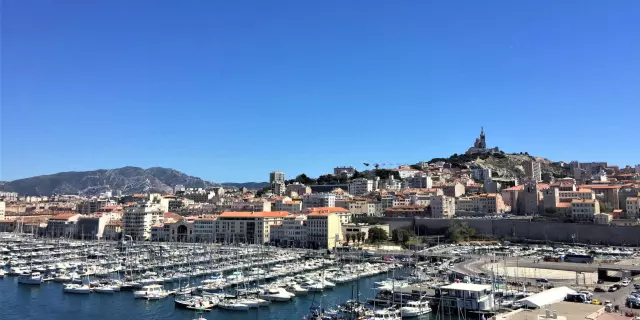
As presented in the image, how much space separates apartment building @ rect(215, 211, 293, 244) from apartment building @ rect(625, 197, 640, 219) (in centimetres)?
3402

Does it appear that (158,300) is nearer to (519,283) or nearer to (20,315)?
(20,315)

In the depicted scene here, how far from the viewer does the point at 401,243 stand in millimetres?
48969

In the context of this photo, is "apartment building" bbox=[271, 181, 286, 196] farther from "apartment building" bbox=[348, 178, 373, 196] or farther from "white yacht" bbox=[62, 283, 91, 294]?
"white yacht" bbox=[62, 283, 91, 294]

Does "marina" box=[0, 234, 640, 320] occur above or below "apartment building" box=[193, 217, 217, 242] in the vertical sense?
below

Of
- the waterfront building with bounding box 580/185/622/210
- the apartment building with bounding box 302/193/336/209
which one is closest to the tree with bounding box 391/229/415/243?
the apartment building with bounding box 302/193/336/209

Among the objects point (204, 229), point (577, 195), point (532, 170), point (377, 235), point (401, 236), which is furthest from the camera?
point (532, 170)

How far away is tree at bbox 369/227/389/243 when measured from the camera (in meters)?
49.6

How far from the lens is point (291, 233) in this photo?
50469 millimetres

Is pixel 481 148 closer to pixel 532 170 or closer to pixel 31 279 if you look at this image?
pixel 532 170

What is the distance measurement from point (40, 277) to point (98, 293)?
5980 millimetres

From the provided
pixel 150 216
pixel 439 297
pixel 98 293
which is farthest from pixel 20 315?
pixel 150 216

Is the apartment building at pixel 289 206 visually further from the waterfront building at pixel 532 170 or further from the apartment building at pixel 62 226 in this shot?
the waterfront building at pixel 532 170

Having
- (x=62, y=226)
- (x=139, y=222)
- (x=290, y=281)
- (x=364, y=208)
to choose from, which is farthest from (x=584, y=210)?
(x=62, y=226)

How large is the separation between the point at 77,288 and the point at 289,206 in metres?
38.3
